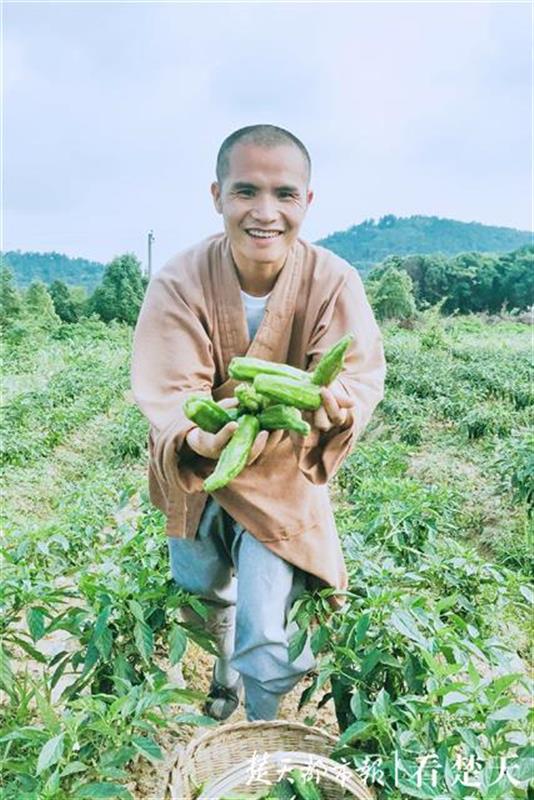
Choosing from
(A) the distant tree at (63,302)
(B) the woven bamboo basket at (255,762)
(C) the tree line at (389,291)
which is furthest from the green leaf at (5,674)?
(A) the distant tree at (63,302)

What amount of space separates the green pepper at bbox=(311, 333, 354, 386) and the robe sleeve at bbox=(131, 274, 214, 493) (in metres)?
0.42

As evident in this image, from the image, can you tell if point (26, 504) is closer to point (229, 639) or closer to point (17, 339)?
point (229, 639)

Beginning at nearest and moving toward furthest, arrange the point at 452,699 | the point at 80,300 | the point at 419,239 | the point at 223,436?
the point at 452,699
the point at 223,436
the point at 80,300
the point at 419,239

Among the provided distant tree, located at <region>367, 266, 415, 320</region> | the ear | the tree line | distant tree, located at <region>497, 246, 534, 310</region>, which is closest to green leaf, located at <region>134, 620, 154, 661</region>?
the ear

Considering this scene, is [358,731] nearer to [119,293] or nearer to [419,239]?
[119,293]

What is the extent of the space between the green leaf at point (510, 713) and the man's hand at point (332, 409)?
80cm

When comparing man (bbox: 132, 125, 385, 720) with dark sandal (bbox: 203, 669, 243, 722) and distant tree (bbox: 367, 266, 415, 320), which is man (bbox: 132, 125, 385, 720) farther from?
distant tree (bbox: 367, 266, 415, 320)

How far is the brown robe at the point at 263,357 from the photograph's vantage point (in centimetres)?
220

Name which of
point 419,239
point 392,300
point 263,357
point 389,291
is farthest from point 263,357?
point 419,239

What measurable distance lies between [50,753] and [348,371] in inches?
50.1

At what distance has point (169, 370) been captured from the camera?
2.26 meters

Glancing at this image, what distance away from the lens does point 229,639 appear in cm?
275

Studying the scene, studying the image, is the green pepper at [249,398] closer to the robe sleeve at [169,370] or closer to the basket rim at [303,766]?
the robe sleeve at [169,370]

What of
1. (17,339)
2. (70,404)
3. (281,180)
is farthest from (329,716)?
(17,339)
